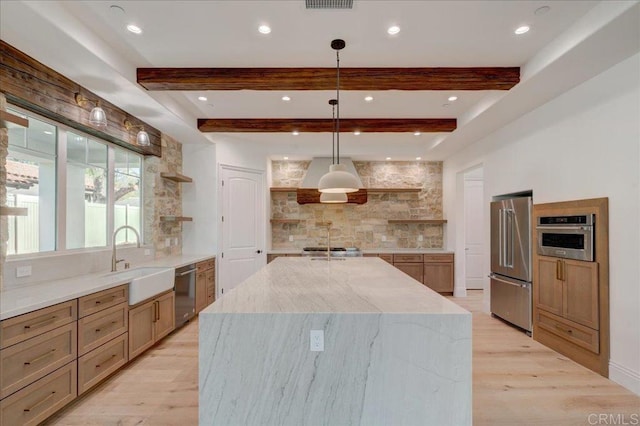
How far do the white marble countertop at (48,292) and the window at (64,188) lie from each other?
0.37 metres

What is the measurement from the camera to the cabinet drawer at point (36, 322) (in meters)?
1.81

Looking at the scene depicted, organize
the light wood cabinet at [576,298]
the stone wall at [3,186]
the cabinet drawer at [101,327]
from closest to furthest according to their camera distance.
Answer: the stone wall at [3,186] < the cabinet drawer at [101,327] < the light wood cabinet at [576,298]

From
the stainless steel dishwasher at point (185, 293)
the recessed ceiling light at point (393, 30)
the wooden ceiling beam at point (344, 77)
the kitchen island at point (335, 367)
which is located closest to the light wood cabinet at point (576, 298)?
the wooden ceiling beam at point (344, 77)

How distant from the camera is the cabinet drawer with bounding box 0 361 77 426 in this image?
184 cm

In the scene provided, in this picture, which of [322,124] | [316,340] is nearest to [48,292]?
[316,340]

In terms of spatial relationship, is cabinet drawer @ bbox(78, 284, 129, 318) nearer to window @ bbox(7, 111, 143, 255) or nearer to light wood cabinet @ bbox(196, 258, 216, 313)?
window @ bbox(7, 111, 143, 255)

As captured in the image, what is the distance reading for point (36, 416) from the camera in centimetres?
198

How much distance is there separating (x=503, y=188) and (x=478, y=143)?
3.41 ft

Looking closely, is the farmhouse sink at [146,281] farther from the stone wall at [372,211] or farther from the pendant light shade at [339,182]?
the stone wall at [372,211]

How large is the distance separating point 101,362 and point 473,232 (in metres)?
6.11

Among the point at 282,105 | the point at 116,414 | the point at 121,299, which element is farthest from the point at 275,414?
the point at 282,105

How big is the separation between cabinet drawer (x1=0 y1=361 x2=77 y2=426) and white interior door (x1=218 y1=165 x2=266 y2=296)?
2841 millimetres

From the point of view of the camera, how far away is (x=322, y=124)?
4.58 metres

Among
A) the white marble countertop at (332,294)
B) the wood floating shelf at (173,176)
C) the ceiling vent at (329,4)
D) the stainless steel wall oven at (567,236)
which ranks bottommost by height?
the white marble countertop at (332,294)
